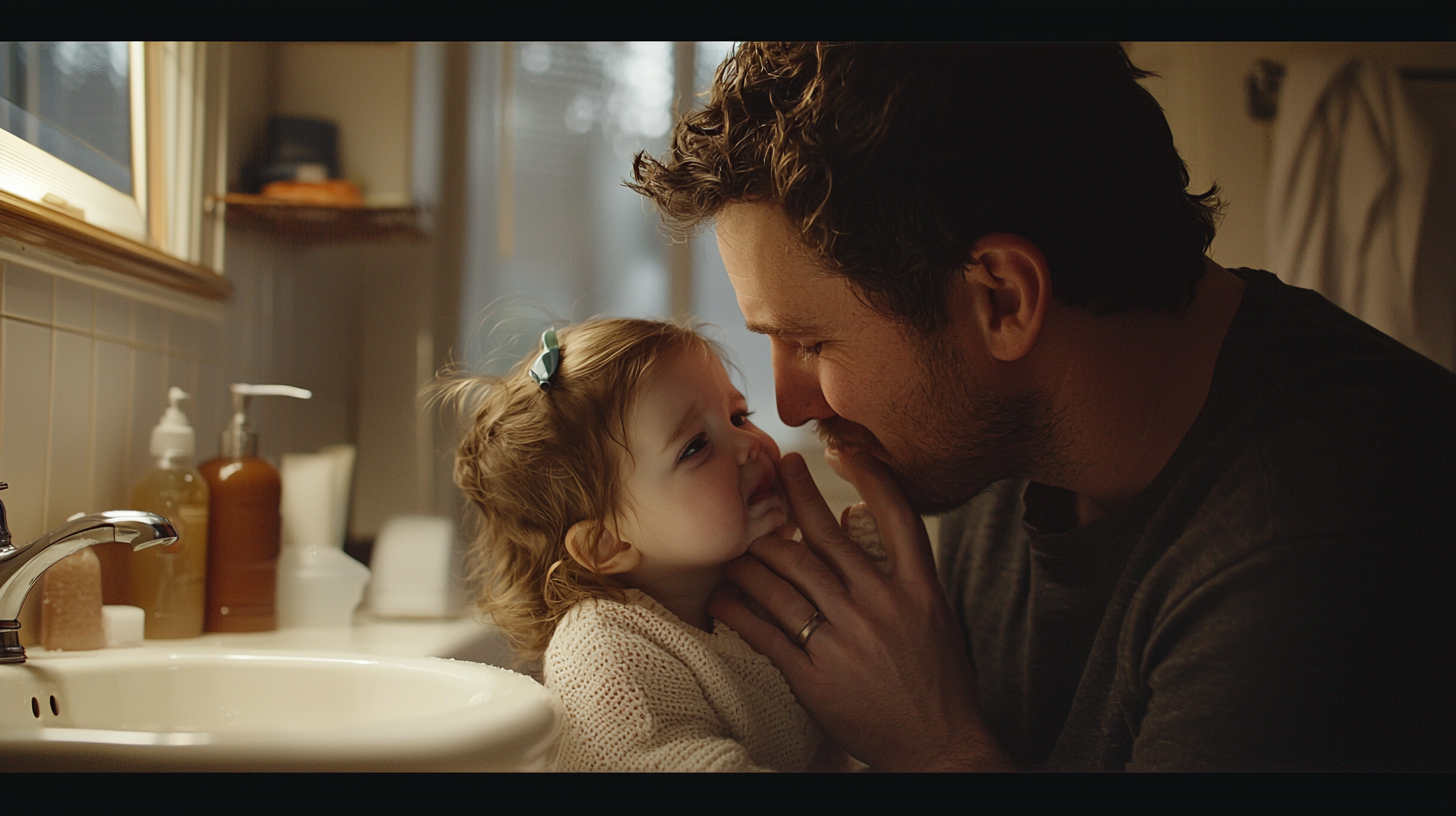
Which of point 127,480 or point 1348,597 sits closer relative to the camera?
point 1348,597

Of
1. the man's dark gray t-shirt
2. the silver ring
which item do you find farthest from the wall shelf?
the man's dark gray t-shirt

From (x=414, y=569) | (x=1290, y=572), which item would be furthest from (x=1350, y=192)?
(x=414, y=569)

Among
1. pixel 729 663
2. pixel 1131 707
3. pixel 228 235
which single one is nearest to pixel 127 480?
pixel 228 235

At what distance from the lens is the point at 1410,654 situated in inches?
21.3

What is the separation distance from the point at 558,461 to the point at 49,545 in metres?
0.36

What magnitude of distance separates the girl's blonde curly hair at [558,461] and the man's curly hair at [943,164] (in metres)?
0.15

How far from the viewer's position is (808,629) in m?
0.73

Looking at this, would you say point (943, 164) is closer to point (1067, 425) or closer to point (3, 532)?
point (1067, 425)

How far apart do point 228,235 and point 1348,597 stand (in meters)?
0.93

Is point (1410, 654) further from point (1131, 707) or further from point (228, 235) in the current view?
point (228, 235)

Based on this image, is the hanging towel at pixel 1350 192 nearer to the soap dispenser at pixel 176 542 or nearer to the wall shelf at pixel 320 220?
the wall shelf at pixel 320 220

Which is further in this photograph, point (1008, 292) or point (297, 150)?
point (297, 150)

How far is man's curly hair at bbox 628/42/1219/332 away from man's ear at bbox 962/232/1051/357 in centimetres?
1

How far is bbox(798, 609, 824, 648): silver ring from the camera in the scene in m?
0.73
